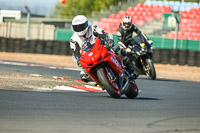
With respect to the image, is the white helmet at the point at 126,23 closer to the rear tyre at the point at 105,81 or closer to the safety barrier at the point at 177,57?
the rear tyre at the point at 105,81

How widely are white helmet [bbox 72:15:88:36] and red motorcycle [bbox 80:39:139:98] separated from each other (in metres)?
0.60

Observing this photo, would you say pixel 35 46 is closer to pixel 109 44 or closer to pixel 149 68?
pixel 149 68

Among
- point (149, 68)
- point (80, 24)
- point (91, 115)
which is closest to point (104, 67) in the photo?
point (80, 24)

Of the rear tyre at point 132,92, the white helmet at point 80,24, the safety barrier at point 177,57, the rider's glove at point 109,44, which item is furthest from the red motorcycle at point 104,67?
the safety barrier at point 177,57

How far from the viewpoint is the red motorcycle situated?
7.33 metres

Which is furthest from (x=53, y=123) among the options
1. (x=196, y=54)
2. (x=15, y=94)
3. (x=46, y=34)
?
(x=46, y=34)

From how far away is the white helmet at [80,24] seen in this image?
313 inches

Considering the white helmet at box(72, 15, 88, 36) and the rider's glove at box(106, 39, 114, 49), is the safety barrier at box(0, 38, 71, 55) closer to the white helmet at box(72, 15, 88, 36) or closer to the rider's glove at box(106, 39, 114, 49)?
the white helmet at box(72, 15, 88, 36)

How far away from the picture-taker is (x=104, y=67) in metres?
7.43

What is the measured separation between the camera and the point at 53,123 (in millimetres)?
4914

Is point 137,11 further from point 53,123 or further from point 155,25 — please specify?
point 53,123

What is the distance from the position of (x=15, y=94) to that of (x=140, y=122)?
103 inches

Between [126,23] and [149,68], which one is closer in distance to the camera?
[126,23]

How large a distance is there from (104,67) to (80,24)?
965 millimetres
